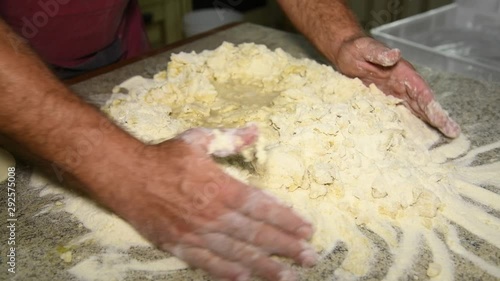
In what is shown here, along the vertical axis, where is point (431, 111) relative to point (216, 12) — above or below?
above

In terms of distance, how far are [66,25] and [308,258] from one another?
3.88 ft

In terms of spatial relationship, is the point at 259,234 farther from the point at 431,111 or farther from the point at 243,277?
the point at 431,111

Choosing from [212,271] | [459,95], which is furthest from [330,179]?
[459,95]

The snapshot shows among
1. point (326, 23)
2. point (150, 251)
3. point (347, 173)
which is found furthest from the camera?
point (326, 23)

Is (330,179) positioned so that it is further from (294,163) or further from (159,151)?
(159,151)

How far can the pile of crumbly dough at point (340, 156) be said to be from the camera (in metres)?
1.10

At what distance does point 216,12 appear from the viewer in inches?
115

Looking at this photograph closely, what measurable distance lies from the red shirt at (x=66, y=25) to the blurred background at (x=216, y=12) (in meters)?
1.05

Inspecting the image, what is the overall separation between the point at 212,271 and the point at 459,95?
1.14 m

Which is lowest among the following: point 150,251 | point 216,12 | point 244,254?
point 216,12

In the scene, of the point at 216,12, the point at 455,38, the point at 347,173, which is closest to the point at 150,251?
the point at 347,173

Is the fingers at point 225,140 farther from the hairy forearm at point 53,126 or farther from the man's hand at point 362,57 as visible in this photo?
the man's hand at point 362,57

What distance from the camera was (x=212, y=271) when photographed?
94 cm

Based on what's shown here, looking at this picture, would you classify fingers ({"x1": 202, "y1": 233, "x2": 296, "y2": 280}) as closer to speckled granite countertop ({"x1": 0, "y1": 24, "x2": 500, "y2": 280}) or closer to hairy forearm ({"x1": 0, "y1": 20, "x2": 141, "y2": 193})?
speckled granite countertop ({"x1": 0, "y1": 24, "x2": 500, "y2": 280})
